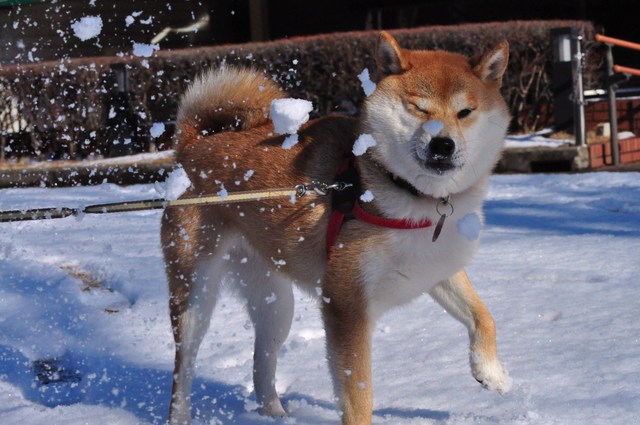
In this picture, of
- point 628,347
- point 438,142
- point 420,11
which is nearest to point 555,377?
point 628,347

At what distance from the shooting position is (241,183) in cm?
355

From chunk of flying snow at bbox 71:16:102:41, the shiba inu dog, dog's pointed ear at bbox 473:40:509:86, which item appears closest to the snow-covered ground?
the shiba inu dog

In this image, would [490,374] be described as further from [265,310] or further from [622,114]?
[622,114]

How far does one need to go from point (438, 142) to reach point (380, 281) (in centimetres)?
51

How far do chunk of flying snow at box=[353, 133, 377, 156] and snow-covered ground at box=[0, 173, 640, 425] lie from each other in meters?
0.95

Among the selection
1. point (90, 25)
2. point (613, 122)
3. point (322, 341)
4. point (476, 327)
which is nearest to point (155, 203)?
point (476, 327)

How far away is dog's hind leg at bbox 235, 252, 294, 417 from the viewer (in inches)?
149

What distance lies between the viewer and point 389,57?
10.1 ft

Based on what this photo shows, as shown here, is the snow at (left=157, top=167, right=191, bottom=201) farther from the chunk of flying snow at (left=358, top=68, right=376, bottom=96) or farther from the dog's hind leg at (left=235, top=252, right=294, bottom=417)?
the chunk of flying snow at (left=358, top=68, right=376, bottom=96)

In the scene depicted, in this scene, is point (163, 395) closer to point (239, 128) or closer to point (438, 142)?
point (239, 128)

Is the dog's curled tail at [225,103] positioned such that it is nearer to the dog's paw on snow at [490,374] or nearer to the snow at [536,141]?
the dog's paw on snow at [490,374]

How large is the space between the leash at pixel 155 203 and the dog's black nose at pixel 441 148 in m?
0.41

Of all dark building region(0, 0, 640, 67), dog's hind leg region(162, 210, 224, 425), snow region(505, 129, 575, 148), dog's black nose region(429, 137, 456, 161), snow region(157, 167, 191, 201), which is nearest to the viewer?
dog's black nose region(429, 137, 456, 161)

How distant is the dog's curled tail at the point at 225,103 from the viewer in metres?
3.88
